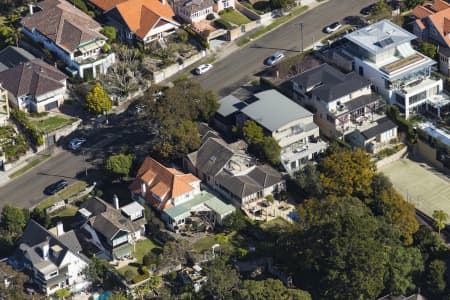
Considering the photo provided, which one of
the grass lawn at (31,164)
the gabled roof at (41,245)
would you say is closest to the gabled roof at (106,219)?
the gabled roof at (41,245)

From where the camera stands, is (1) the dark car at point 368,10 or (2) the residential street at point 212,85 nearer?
(2) the residential street at point 212,85

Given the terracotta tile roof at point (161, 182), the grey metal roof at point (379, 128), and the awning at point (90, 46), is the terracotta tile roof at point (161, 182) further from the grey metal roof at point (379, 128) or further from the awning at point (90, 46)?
the awning at point (90, 46)

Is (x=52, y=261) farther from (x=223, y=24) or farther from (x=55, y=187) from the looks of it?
(x=223, y=24)

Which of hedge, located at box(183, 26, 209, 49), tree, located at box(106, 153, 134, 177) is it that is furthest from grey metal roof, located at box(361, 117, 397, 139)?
tree, located at box(106, 153, 134, 177)

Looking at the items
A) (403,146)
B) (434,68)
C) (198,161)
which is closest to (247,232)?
(198,161)

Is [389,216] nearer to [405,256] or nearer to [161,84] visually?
[405,256]

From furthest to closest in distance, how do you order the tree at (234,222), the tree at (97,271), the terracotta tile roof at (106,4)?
1. the terracotta tile roof at (106,4)
2. the tree at (234,222)
3. the tree at (97,271)
